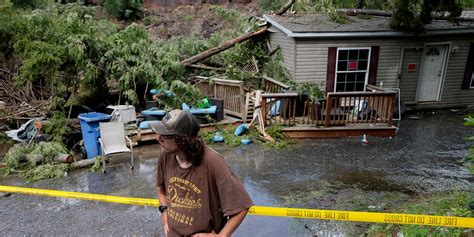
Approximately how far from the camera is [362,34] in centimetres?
1037

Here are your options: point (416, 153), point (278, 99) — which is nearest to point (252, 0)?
point (278, 99)

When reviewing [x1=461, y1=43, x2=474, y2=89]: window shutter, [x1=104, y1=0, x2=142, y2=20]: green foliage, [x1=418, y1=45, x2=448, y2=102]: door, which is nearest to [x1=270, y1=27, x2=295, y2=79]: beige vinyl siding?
[x1=418, y1=45, x2=448, y2=102]: door

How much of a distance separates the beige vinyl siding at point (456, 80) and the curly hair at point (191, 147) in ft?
40.2

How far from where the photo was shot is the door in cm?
1144

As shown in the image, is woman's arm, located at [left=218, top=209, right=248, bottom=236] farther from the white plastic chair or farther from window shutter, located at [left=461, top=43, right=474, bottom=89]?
window shutter, located at [left=461, top=43, right=474, bottom=89]

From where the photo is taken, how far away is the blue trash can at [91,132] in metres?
7.00

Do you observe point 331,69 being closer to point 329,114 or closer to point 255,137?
point 329,114

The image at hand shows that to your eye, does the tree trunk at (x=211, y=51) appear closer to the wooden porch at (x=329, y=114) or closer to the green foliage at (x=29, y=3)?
the wooden porch at (x=329, y=114)

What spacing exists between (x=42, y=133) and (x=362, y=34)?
910 cm

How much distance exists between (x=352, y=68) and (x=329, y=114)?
2.85m

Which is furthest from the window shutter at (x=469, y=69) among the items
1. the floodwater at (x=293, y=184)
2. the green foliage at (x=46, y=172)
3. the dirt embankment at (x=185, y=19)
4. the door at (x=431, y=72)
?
the dirt embankment at (x=185, y=19)

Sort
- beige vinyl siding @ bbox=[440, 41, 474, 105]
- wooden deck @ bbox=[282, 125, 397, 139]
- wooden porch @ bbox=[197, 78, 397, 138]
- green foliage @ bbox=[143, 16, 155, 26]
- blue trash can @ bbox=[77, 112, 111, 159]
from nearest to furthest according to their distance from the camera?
blue trash can @ bbox=[77, 112, 111, 159] < wooden porch @ bbox=[197, 78, 397, 138] < wooden deck @ bbox=[282, 125, 397, 139] < beige vinyl siding @ bbox=[440, 41, 474, 105] < green foliage @ bbox=[143, 16, 155, 26]

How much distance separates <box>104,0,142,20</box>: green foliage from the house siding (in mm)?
17110

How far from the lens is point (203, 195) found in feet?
6.70
